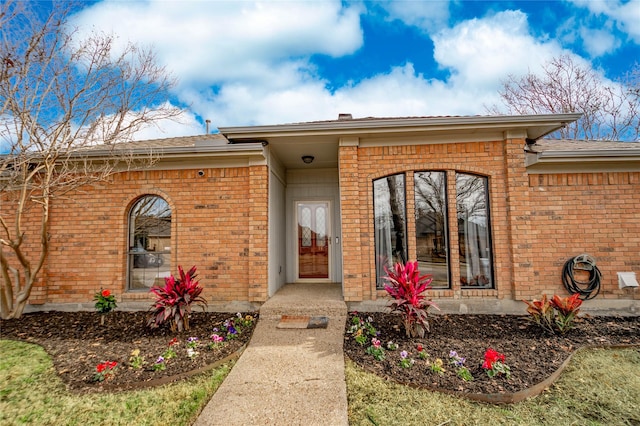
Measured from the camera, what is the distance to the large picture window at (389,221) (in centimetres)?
575

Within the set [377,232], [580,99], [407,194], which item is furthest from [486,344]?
[580,99]

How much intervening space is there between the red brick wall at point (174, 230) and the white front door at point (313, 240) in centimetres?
231

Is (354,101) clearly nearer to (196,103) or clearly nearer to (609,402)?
(196,103)

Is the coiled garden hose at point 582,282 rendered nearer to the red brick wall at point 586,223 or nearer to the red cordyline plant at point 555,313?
the red brick wall at point 586,223

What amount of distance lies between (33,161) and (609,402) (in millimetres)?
9123

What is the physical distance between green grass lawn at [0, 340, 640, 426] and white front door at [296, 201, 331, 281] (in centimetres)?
431

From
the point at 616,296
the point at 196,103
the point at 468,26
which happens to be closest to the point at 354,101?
the point at 468,26

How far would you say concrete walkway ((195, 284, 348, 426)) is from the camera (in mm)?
2822

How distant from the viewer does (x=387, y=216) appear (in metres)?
5.84

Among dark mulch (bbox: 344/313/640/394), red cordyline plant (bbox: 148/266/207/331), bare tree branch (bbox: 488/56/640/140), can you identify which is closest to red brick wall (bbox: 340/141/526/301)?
dark mulch (bbox: 344/313/640/394)

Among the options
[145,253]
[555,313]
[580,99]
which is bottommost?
[555,313]

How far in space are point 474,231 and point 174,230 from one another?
579cm

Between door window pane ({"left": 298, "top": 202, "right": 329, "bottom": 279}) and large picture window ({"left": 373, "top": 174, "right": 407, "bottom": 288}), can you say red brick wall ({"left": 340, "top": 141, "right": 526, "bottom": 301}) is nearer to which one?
large picture window ({"left": 373, "top": 174, "right": 407, "bottom": 288})

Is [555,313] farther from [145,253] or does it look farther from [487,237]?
[145,253]
